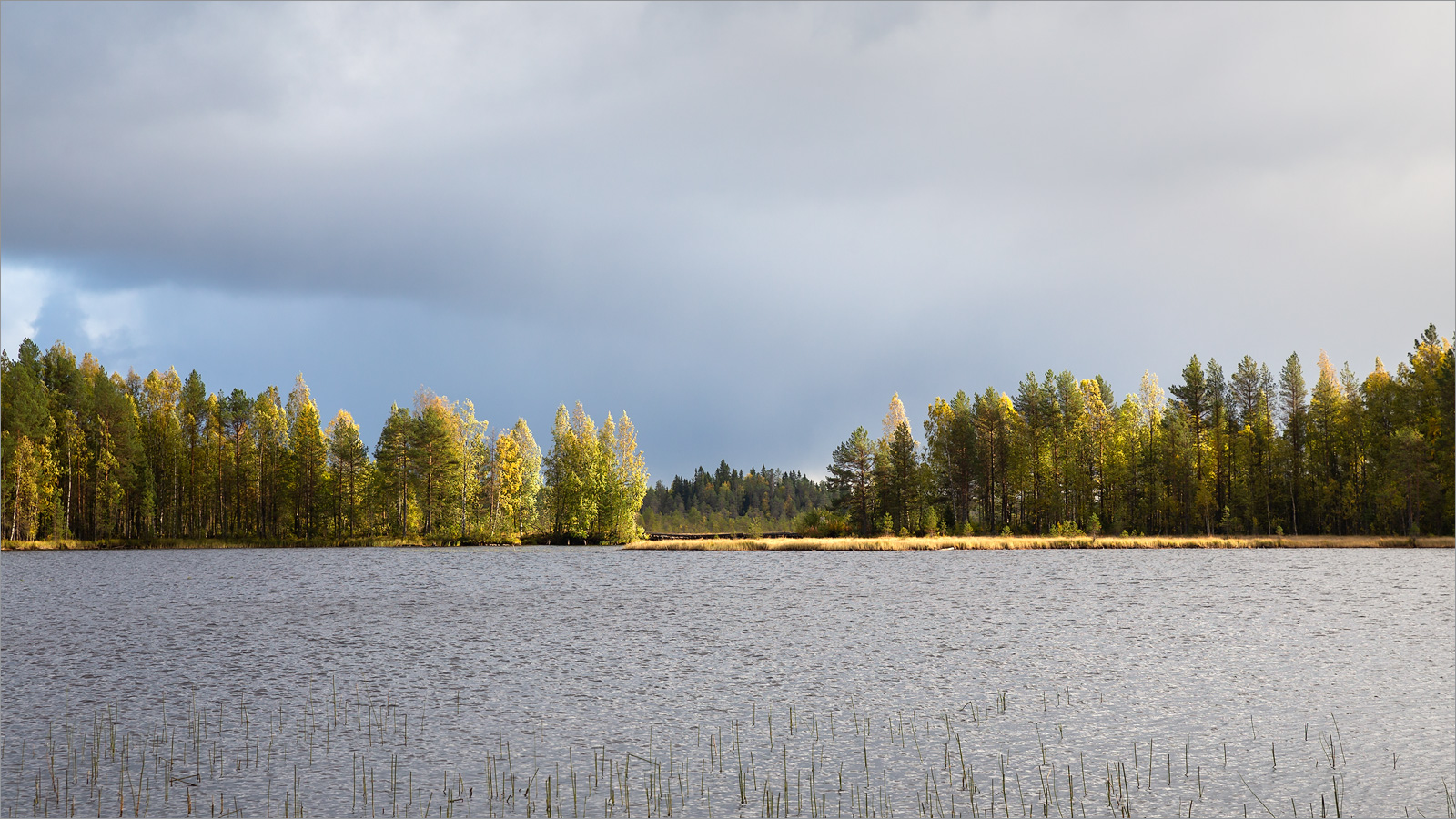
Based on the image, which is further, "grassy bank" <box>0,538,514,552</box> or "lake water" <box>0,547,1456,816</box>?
"grassy bank" <box>0,538,514,552</box>

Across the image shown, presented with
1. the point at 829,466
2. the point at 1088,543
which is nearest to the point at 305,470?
the point at 829,466

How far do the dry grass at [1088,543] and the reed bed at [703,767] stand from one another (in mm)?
68978

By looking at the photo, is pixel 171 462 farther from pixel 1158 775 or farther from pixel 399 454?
pixel 1158 775

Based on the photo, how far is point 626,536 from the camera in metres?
108

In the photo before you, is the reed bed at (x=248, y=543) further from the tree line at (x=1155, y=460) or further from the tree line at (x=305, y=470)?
the tree line at (x=1155, y=460)

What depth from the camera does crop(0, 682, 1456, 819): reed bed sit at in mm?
13656

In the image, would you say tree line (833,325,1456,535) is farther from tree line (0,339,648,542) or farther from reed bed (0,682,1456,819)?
reed bed (0,682,1456,819)

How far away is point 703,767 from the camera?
15.7 meters

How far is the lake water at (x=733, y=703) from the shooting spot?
14.4 metres

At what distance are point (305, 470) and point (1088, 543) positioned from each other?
270 feet

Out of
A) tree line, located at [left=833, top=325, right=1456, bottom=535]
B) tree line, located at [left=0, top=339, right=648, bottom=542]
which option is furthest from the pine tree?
tree line, located at [left=0, top=339, right=648, bottom=542]

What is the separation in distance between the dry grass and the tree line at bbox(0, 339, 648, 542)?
2248cm

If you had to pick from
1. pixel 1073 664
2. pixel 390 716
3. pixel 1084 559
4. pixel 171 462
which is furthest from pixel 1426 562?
pixel 171 462

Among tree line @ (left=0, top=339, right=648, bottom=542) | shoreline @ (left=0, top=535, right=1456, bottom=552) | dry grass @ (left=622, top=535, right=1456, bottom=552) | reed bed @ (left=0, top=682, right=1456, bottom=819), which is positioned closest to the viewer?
reed bed @ (left=0, top=682, right=1456, bottom=819)
